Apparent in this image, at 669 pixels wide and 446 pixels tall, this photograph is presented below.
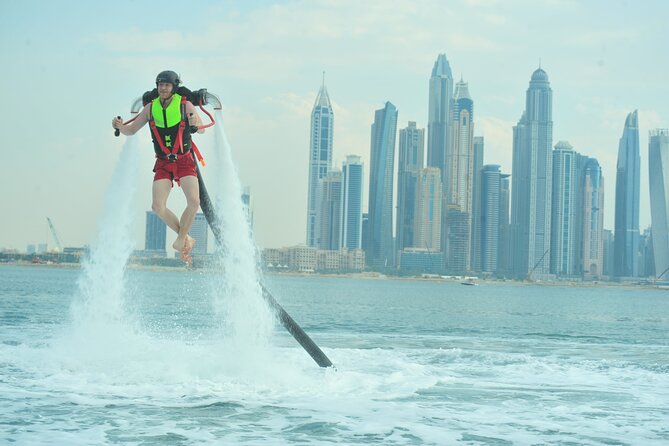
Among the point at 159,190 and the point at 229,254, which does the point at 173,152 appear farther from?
the point at 229,254

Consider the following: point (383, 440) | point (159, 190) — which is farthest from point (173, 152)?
point (383, 440)

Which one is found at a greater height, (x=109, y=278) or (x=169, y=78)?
(x=169, y=78)

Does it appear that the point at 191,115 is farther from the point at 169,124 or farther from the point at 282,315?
the point at 282,315

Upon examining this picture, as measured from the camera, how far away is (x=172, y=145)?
37.3ft

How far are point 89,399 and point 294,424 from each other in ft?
9.04

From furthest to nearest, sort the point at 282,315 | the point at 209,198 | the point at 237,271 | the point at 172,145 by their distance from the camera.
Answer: the point at 282,315 < the point at 237,271 < the point at 209,198 < the point at 172,145

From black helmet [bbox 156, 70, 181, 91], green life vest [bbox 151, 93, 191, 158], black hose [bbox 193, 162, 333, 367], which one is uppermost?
black helmet [bbox 156, 70, 181, 91]

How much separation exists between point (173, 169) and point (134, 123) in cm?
78

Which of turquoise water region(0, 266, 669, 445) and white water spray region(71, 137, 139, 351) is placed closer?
turquoise water region(0, 266, 669, 445)

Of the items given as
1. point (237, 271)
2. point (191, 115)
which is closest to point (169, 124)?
point (191, 115)

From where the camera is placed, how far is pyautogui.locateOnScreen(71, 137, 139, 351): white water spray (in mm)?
13211

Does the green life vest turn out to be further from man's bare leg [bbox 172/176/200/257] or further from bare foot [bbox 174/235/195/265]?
bare foot [bbox 174/235/195/265]

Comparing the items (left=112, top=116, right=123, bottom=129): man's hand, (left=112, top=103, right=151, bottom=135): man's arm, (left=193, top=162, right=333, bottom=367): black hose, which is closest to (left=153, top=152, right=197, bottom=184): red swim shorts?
(left=112, top=103, right=151, bottom=135): man's arm

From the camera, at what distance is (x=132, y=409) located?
10.3 m
